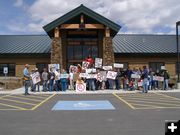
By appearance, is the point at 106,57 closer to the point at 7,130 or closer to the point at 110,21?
the point at 110,21

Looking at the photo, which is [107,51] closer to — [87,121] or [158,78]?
[158,78]

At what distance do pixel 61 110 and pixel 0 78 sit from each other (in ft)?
67.0

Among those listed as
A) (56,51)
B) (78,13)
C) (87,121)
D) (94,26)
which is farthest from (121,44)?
(87,121)

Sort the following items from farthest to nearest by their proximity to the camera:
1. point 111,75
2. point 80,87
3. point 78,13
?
point 78,13 < point 111,75 < point 80,87

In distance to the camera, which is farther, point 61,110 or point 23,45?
point 23,45

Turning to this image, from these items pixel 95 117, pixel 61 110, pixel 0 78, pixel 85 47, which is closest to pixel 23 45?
pixel 0 78

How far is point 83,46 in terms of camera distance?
1132 inches

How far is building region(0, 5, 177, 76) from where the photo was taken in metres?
25.8

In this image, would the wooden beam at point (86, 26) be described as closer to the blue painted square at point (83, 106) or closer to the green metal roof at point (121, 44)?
the green metal roof at point (121, 44)

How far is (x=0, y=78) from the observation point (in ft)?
102

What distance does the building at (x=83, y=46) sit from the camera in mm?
25797

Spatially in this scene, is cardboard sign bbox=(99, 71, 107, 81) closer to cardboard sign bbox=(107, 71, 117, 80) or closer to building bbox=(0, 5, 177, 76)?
cardboard sign bbox=(107, 71, 117, 80)

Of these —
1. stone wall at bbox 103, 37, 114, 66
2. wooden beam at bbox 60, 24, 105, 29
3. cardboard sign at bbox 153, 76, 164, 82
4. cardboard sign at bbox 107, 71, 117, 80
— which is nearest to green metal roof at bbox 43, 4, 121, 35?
wooden beam at bbox 60, 24, 105, 29

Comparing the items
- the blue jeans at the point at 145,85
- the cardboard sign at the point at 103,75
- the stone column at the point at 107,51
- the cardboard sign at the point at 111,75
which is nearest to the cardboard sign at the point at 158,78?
the blue jeans at the point at 145,85
